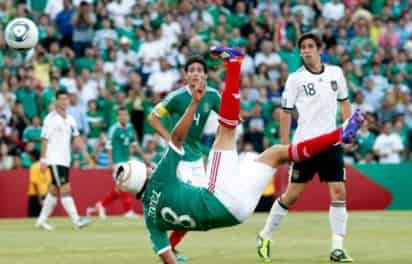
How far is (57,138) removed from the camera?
21.8 meters

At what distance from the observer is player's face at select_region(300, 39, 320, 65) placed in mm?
14484

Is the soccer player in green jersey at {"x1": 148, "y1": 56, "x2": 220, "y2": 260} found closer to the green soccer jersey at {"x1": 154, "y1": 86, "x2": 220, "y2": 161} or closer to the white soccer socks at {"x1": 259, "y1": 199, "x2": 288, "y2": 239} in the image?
the green soccer jersey at {"x1": 154, "y1": 86, "x2": 220, "y2": 161}

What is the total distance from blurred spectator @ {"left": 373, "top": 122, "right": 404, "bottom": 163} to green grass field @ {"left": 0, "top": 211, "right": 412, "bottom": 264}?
6046 mm

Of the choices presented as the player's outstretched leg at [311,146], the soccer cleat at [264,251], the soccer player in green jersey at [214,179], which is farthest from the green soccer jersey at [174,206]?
the soccer cleat at [264,251]

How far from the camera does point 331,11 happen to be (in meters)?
33.8

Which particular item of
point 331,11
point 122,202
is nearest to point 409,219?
point 122,202

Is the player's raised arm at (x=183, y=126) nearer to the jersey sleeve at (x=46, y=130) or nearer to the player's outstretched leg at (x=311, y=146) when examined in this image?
the player's outstretched leg at (x=311, y=146)

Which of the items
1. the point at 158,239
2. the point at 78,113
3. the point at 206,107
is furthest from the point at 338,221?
the point at 78,113

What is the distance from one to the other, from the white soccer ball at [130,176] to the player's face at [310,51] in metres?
3.99

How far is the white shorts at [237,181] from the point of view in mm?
11628

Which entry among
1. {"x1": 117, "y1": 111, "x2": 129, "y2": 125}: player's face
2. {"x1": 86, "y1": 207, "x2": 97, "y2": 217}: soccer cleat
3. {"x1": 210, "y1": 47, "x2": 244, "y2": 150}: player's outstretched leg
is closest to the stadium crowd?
{"x1": 86, "y1": 207, "x2": 97, "y2": 217}: soccer cleat

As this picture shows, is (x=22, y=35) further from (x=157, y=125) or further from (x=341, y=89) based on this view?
(x=341, y=89)

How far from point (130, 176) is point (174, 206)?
630mm

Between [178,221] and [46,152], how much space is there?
1066 centimetres
